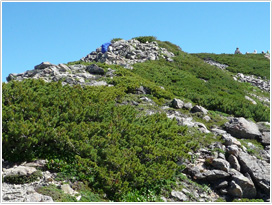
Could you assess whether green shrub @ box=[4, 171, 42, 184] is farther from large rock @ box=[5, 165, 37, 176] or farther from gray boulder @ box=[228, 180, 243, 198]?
gray boulder @ box=[228, 180, 243, 198]

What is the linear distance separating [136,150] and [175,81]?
69.4ft

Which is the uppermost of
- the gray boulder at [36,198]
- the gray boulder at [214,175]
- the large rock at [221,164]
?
the large rock at [221,164]

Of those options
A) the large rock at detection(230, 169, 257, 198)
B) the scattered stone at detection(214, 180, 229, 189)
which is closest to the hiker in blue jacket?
the scattered stone at detection(214, 180, 229, 189)

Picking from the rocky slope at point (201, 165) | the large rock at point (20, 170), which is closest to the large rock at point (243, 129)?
the rocky slope at point (201, 165)

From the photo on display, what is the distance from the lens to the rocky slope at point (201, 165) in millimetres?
9148

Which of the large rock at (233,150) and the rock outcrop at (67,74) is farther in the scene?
the rock outcrop at (67,74)

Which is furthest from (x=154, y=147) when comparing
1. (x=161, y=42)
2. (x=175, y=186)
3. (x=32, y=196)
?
(x=161, y=42)

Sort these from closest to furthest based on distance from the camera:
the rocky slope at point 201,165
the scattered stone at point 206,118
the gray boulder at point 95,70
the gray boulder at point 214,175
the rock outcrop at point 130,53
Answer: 1. the rocky slope at point 201,165
2. the gray boulder at point 214,175
3. the scattered stone at point 206,118
4. the gray boulder at point 95,70
5. the rock outcrop at point 130,53

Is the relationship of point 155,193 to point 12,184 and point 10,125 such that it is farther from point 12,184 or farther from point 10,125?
point 10,125

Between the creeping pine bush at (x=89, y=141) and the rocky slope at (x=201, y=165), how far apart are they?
Answer: 0.66m

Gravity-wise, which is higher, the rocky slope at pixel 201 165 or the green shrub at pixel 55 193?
the rocky slope at pixel 201 165

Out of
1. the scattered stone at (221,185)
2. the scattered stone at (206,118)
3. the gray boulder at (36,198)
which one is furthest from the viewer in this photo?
the scattered stone at (206,118)

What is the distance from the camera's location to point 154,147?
12617mm

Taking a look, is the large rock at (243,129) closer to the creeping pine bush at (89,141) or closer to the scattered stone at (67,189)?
the creeping pine bush at (89,141)
